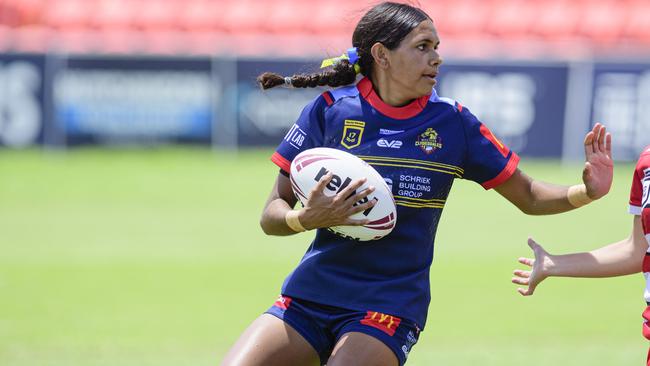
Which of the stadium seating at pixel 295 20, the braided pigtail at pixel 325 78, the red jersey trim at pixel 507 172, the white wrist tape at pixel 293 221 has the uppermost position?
the stadium seating at pixel 295 20

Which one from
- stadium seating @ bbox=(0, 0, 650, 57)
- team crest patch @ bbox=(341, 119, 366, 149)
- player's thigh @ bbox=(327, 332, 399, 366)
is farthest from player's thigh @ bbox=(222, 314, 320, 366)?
stadium seating @ bbox=(0, 0, 650, 57)

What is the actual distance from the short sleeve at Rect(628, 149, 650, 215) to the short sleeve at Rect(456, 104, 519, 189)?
2.17 feet

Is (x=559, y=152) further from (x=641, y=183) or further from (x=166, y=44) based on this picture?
(x=641, y=183)

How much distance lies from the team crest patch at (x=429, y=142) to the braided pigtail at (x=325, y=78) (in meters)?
0.52

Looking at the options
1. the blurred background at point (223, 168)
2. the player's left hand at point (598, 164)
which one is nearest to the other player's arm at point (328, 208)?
the player's left hand at point (598, 164)

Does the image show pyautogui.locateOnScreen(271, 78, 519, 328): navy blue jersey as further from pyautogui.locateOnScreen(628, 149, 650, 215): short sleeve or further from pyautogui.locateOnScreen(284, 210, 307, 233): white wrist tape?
pyautogui.locateOnScreen(628, 149, 650, 215): short sleeve

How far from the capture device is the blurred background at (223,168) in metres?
9.34

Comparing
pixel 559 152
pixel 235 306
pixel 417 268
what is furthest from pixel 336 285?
pixel 559 152

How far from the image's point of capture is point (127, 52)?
2033 centimetres

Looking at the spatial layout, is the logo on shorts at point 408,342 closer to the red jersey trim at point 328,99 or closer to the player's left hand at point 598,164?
the player's left hand at point 598,164

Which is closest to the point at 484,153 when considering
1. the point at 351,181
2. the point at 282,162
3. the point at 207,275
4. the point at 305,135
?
the point at 351,181

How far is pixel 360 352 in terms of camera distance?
469cm

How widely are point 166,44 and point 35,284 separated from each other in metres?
11.4

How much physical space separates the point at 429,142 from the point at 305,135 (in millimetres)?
567
